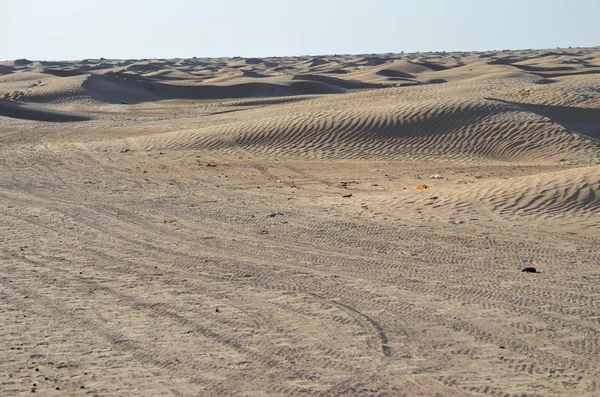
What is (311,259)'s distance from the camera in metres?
8.84

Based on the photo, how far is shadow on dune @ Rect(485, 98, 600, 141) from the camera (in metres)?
21.2

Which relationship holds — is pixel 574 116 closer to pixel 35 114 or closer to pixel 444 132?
pixel 444 132

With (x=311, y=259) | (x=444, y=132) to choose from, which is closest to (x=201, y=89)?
(x=444, y=132)

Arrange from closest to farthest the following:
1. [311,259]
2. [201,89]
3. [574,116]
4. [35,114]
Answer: [311,259], [574,116], [35,114], [201,89]

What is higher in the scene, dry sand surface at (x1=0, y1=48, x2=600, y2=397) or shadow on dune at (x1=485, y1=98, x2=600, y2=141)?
shadow on dune at (x1=485, y1=98, x2=600, y2=141)

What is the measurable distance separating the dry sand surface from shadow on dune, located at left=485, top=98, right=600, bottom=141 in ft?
1.00

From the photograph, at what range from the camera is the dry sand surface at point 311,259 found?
5551mm

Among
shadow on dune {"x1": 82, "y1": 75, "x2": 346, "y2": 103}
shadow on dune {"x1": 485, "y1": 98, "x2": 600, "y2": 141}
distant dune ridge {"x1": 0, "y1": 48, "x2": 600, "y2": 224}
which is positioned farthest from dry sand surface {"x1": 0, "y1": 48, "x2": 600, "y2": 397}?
shadow on dune {"x1": 82, "y1": 75, "x2": 346, "y2": 103}

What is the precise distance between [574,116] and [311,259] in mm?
15138

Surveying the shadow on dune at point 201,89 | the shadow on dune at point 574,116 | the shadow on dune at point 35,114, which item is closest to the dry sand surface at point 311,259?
the shadow on dune at point 574,116

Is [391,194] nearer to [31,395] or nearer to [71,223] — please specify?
[71,223]

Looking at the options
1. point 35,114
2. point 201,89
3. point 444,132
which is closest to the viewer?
point 444,132

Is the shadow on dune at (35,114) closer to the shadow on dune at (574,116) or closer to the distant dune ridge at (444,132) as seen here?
the distant dune ridge at (444,132)

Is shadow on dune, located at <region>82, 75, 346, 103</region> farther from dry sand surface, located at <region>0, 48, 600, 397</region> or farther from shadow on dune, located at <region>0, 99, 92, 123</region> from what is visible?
dry sand surface, located at <region>0, 48, 600, 397</region>
